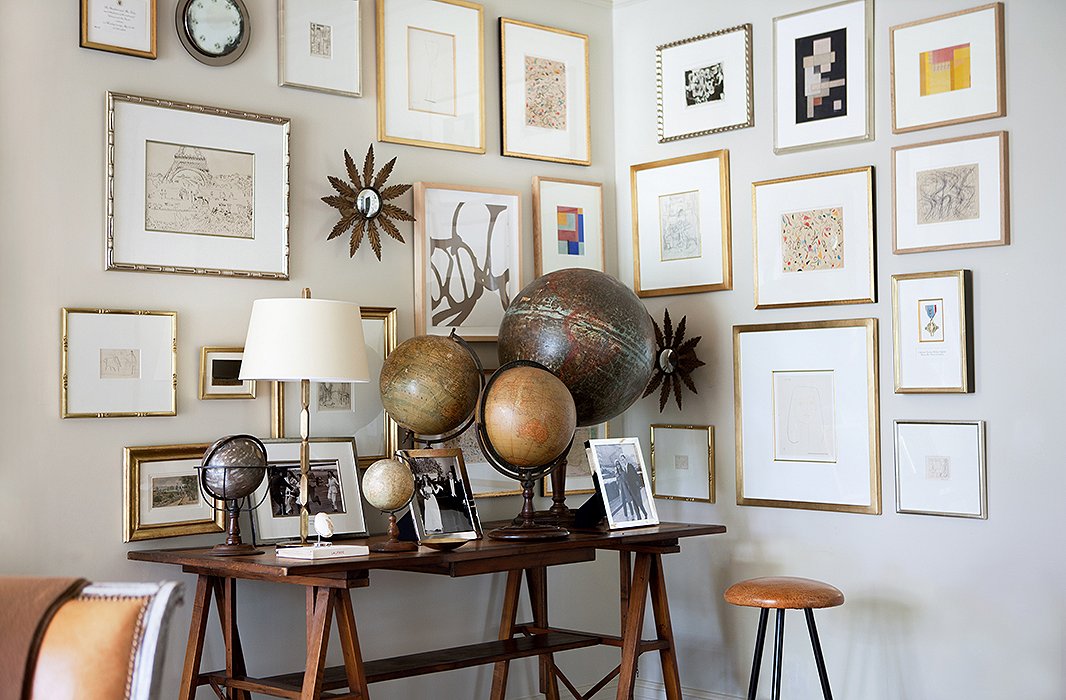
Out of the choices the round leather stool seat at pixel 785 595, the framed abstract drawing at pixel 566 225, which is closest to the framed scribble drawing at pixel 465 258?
the framed abstract drawing at pixel 566 225

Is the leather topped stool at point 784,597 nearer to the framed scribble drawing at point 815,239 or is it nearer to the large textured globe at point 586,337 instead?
the large textured globe at point 586,337

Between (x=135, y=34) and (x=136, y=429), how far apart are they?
1309 millimetres

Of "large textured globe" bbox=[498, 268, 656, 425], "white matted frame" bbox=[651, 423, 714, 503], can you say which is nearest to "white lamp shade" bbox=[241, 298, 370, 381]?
A: "large textured globe" bbox=[498, 268, 656, 425]

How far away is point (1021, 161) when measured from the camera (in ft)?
13.5

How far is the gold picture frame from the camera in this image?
387 cm

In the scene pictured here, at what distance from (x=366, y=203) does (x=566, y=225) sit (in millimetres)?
1051

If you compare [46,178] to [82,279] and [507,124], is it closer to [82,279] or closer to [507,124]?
[82,279]

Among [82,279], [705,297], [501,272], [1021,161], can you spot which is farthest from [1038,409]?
[82,279]

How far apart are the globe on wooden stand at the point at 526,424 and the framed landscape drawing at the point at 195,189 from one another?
935mm

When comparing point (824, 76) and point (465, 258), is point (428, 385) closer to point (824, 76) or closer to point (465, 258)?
point (465, 258)

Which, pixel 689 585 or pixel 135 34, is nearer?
pixel 135 34

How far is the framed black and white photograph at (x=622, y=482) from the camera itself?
14.5 ft

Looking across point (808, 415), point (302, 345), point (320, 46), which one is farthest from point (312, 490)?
point (808, 415)

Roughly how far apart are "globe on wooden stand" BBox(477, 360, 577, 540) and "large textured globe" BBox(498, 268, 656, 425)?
218 mm
